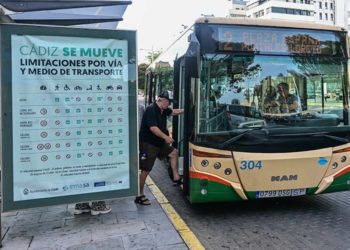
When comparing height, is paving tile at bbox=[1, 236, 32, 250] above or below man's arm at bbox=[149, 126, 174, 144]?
below

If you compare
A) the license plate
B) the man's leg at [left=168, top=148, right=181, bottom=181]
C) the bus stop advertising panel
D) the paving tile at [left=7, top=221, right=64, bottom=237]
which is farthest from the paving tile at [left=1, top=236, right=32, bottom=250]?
the license plate

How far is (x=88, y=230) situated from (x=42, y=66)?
208 cm

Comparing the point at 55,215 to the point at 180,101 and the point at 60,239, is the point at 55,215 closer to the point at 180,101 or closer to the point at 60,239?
the point at 60,239

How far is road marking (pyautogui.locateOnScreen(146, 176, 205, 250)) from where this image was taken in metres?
4.41

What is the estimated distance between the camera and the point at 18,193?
4.51m

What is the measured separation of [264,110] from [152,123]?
5.56ft

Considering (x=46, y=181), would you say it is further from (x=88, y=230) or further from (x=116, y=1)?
(x=116, y=1)

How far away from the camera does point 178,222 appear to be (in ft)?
16.9

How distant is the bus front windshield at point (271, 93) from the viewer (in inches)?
196

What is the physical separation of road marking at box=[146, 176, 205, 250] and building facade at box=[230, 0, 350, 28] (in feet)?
247

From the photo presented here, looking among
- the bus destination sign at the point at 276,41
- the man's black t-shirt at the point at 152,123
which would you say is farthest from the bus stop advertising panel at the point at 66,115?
the bus destination sign at the point at 276,41

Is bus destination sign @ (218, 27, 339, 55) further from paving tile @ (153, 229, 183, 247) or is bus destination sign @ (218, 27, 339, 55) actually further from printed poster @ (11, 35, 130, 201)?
paving tile @ (153, 229, 183, 247)

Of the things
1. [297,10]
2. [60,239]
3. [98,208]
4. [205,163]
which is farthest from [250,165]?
[297,10]

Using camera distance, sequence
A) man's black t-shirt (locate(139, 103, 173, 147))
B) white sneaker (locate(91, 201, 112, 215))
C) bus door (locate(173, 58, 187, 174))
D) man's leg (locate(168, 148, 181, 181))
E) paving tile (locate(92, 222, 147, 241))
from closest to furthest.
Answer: paving tile (locate(92, 222, 147, 241)) → white sneaker (locate(91, 201, 112, 215)) → bus door (locate(173, 58, 187, 174)) → man's black t-shirt (locate(139, 103, 173, 147)) → man's leg (locate(168, 148, 181, 181))
